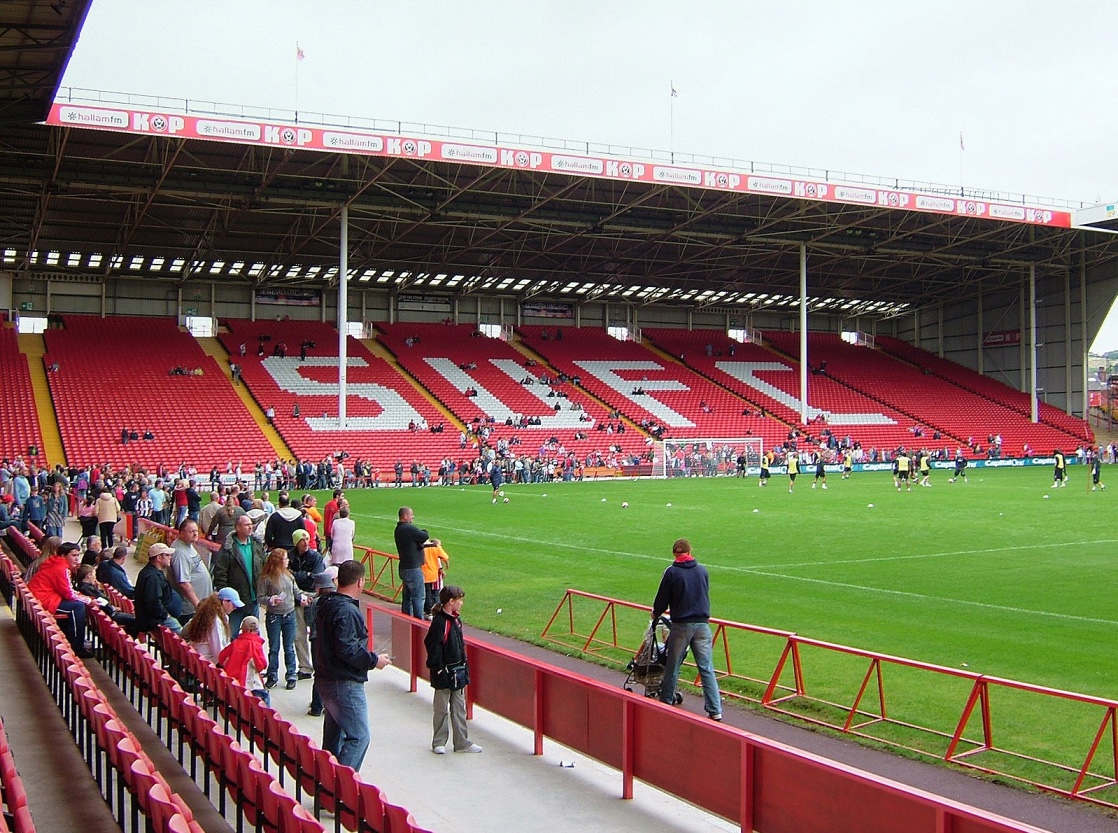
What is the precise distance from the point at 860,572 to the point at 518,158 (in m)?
24.0

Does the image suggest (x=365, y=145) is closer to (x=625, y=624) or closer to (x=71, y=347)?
(x=71, y=347)

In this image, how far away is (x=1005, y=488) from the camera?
126 ft

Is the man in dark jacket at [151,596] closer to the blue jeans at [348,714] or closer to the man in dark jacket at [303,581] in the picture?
the man in dark jacket at [303,581]

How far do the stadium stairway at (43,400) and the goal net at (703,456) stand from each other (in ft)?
84.5

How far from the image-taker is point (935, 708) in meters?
9.75

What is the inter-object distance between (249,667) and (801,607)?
8.58 meters

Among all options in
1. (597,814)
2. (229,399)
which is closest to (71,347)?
(229,399)

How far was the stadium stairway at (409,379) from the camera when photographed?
51.3 meters

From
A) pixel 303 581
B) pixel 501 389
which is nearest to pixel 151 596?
pixel 303 581

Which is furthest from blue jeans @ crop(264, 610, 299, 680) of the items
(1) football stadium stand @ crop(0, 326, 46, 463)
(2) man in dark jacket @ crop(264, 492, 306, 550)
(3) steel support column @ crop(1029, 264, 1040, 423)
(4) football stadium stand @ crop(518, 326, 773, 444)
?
(3) steel support column @ crop(1029, 264, 1040, 423)

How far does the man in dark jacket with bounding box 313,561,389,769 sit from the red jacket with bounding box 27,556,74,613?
5.93 m

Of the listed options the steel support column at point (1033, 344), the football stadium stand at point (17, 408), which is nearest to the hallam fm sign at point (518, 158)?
the steel support column at point (1033, 344)

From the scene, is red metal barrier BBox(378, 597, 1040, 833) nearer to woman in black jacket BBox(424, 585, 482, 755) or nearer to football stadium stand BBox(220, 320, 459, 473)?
woman in black jacket BBox(424, 585, 482, 755)

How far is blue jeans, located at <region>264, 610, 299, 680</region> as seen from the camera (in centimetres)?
1034
